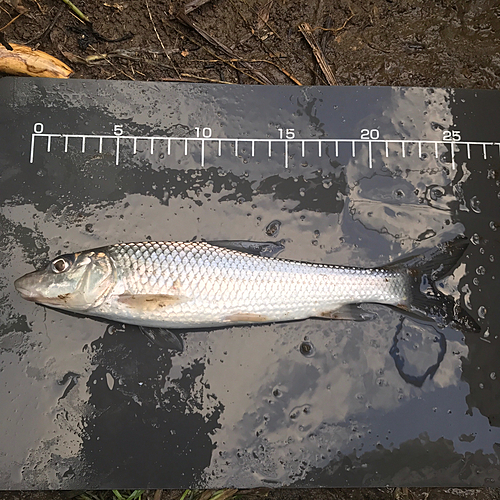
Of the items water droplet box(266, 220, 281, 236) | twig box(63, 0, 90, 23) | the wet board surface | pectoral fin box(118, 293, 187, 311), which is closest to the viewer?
pectoral fin box(118, 293, 187, 311)

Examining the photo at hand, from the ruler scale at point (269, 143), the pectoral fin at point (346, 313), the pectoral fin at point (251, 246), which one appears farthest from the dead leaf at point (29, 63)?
the pectoral fin at point (346, 313)

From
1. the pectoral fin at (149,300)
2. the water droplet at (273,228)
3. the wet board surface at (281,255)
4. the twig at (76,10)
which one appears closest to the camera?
the pectoral fin at (149,300)

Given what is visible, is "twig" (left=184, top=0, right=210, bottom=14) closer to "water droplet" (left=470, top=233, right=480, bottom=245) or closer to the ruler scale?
the ruler scale

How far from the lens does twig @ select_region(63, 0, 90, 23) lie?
2.72 m

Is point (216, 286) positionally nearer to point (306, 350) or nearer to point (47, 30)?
point (306, 350)

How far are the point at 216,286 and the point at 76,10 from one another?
7.01 feet

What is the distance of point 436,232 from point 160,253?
174 cm

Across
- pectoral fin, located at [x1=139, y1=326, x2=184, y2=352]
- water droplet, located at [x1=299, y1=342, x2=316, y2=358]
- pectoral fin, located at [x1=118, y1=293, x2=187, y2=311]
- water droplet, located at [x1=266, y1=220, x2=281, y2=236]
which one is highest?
water droplet, located at [x1=266, y1=220, x2=281, y2=236]

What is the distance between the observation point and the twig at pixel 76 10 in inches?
107

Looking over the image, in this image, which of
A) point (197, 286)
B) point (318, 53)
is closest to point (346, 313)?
point (197, 286)

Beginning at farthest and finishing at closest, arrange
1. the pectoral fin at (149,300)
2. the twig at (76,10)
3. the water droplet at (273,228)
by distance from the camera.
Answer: the twig at (76,10) < the water droplet at (273,228) < the pectoral fin at (149,300)

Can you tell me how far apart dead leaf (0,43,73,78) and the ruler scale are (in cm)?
38

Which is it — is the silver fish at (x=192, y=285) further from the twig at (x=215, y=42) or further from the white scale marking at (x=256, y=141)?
the twig at (x=215, y=42)

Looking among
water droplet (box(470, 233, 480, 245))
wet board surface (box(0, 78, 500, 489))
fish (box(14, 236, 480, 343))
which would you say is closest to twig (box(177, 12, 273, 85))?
wet board surface (box(0, 78, 500, 489))
